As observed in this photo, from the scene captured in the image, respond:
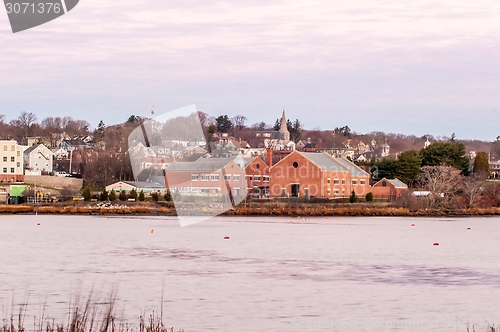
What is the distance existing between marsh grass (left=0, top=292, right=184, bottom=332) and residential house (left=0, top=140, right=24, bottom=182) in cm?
8754

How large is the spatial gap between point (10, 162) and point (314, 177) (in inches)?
1733

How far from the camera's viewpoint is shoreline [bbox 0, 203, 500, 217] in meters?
69.7

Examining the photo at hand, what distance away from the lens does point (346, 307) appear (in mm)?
19781

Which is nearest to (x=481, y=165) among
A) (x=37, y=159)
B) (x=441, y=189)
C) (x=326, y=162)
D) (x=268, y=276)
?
(x=326, y=162)

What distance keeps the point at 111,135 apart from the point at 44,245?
8445 centimetres

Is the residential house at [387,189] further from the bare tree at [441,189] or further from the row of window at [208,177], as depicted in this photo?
the row of window at [208,177]

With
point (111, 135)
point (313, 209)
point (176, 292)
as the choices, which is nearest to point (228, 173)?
point (313, 209)

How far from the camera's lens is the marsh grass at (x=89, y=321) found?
1366cm

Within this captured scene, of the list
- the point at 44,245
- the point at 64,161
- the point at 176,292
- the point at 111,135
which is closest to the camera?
the point at 176,292

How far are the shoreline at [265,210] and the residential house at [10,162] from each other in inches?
1247

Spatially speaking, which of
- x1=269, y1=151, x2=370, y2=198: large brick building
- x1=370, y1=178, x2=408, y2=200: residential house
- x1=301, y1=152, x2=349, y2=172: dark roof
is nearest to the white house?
x1=269, y1=151, x2=370, y2=198: large brick building

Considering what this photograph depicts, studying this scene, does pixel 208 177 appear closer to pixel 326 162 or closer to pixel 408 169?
pixel 326 162

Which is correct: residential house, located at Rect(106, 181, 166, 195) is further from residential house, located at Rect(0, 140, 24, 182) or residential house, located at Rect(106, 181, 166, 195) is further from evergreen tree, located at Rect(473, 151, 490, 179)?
evergreen tree, located at Rect(473, 151, 490, 179)

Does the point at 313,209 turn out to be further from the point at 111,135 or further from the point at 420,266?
the point at 111,135
